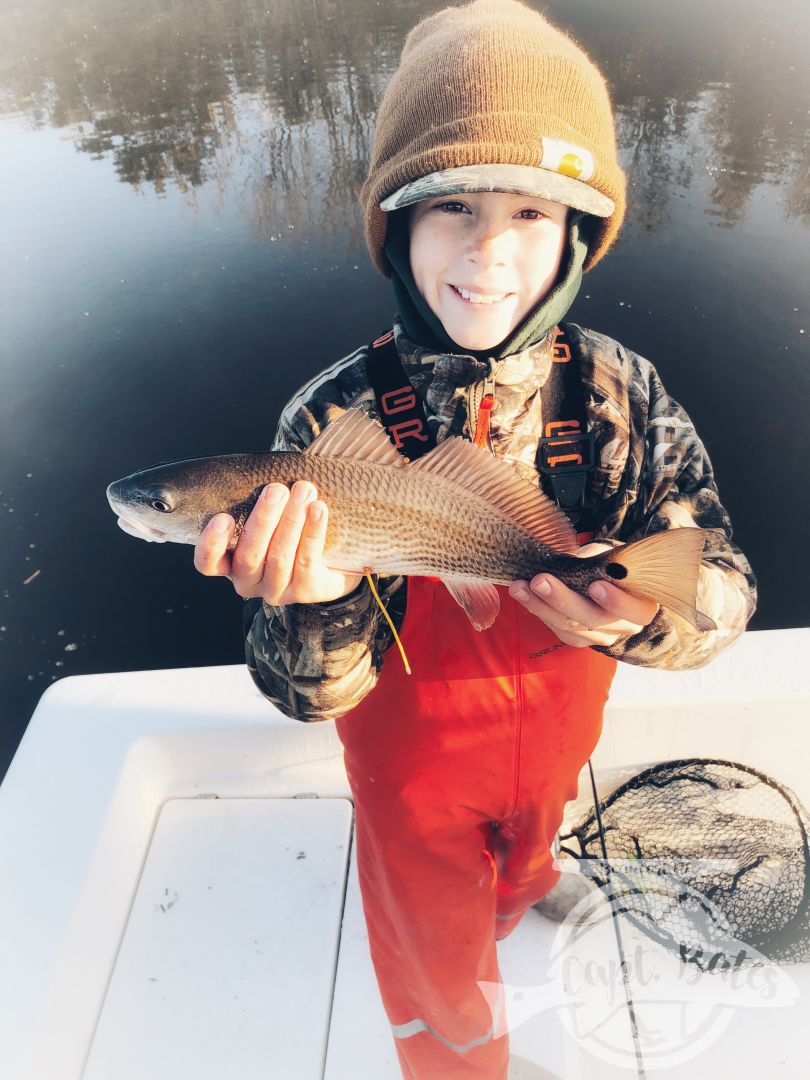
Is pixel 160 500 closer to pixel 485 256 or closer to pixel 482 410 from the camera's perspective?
pixel 482 410

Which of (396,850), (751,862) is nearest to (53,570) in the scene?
(396,850)

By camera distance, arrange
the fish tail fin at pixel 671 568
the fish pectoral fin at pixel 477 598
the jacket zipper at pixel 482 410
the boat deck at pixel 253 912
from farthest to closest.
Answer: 1. the boat deck at pixel 253 912
2. the jacket zipper at pixel 482 410
3. the fish pectoral fin at pixel 477 598
4. the fish tail fin at pixel 671 568

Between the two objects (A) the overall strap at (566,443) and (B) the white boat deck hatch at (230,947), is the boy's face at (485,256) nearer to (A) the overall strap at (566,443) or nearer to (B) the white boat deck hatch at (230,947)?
(A) the overall strap at (566,443)

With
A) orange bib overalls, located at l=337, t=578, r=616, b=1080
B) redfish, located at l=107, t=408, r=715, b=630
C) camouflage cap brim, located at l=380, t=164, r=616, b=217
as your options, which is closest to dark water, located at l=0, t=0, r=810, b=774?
orange bib overalls, located at l=337, t=578, r=616, b=1080

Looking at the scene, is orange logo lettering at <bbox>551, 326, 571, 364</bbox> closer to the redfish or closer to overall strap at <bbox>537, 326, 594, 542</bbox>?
overall strap at <bbox>537, 326, 594, 542</bbox>

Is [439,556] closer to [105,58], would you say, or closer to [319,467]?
[319,467]

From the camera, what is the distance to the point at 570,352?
238cm

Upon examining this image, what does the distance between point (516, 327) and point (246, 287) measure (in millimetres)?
6345

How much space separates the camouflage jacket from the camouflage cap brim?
0.48 meters

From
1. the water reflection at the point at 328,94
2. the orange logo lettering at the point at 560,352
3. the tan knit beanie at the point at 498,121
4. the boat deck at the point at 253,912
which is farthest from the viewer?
the water reflection at the point at 328,94

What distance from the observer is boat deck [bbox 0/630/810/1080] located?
2.67 meters

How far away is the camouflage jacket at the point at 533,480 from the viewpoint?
2119mm

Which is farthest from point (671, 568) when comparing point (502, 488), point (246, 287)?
point (246, 287)

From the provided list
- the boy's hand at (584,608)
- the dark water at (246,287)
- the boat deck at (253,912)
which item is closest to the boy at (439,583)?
the boy's hand at (584,608)
